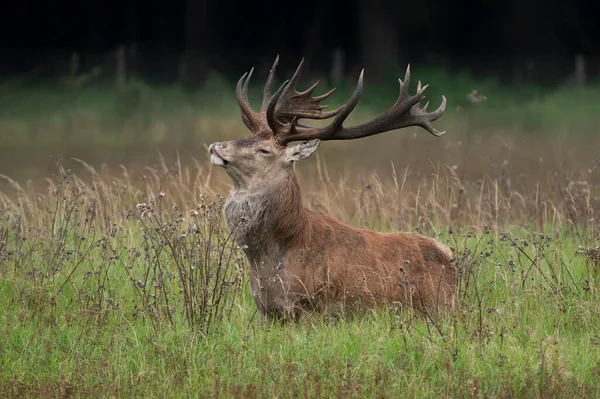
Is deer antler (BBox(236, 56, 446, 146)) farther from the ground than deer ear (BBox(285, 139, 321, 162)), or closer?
farther from the ground

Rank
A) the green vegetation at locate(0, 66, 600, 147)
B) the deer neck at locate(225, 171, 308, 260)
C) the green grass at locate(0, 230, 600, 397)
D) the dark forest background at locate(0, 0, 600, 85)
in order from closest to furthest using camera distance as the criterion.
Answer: the green grass at locate(0, 230, 600, 397)
the deer neck at locate(225, 171, 308, 260)
the green vegetation at locate(0, 66, 600, 147)
the dark forest background at locate(0, 0, 600, 85)

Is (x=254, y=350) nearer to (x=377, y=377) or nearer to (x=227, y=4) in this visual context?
(x=377, y=377)

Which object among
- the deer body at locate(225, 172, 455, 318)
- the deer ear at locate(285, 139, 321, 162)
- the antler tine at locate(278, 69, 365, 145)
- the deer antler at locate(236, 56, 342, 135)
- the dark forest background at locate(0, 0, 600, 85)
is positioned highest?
the dark forest background at locate(0, 0, 600, 85)

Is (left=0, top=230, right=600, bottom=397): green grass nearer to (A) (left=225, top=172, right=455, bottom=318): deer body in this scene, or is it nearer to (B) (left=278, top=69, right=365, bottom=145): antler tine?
(A) (left=225, top=172, right=455, bottom=318): deer body

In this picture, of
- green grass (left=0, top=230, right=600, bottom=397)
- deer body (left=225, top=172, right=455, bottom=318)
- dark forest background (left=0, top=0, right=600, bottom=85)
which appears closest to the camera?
green grass (left=0, top=230, right=600, bottom=397)

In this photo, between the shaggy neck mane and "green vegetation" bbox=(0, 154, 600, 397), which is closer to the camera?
"green vegetation" bbox=(0, 154, 600, 397)

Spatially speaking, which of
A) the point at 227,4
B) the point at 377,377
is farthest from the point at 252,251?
the point at 227,4

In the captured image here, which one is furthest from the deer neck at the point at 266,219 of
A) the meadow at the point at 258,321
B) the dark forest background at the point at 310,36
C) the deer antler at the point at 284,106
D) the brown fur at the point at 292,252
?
the dark forest background at the point at 310,36

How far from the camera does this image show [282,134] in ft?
26.0

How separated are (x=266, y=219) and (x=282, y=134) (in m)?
0.70

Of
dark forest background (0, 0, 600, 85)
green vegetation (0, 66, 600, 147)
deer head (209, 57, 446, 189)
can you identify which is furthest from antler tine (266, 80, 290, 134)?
dark forest background (0, 0, 600, 85)

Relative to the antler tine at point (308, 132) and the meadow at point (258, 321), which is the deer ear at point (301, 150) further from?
the meadow at point (258, 321)

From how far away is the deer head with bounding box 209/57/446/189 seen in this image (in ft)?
25.2

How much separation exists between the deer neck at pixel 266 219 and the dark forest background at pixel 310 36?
41.4ft
